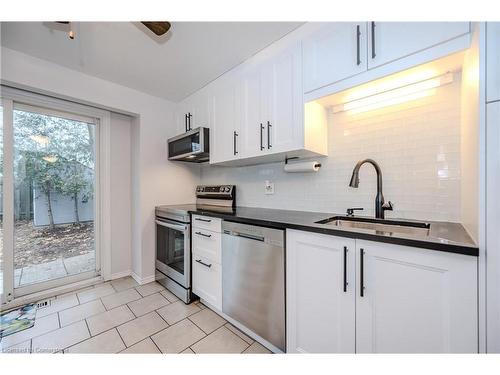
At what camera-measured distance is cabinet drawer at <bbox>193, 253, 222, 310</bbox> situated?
1.73 meters

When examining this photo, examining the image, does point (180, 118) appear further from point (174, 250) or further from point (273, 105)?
point (174, 250)

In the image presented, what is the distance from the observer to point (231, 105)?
1.95 m

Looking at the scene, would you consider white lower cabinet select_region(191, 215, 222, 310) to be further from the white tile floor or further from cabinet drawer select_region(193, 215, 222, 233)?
the white tile floor

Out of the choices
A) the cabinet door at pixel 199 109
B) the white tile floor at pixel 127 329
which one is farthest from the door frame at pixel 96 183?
the cabinet door at pixel 199 109

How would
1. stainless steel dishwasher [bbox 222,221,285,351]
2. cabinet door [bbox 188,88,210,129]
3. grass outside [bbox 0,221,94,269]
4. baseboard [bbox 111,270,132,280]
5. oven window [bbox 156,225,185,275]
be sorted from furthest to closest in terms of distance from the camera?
baseboard [bbox 111,270,132,280] < cabinet door [bbox 188,88,210,129] < oven window [bbox 156,225,185,275] < grass outside [bbox 0,221,94,269] < stainless steel dishwasher [bbox 222,221,285,351]

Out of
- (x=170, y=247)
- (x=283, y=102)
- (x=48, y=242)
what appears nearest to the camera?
(x=283, y=102)

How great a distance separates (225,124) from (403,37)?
1413 millimetres

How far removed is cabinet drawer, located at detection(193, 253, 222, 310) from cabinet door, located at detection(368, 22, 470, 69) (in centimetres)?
178

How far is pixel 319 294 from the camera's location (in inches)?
44.8

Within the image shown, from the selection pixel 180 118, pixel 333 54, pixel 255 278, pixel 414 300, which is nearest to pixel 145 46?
pixel 180 118

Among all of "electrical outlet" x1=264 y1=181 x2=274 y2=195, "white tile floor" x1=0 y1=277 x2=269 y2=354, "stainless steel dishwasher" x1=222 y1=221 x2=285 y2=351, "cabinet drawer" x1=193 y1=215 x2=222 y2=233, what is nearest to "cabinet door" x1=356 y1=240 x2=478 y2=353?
"stainless steel dishwasher" x1=222 y1=221 x2=285 y2=351

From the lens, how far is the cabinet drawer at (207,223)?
1.72 m
